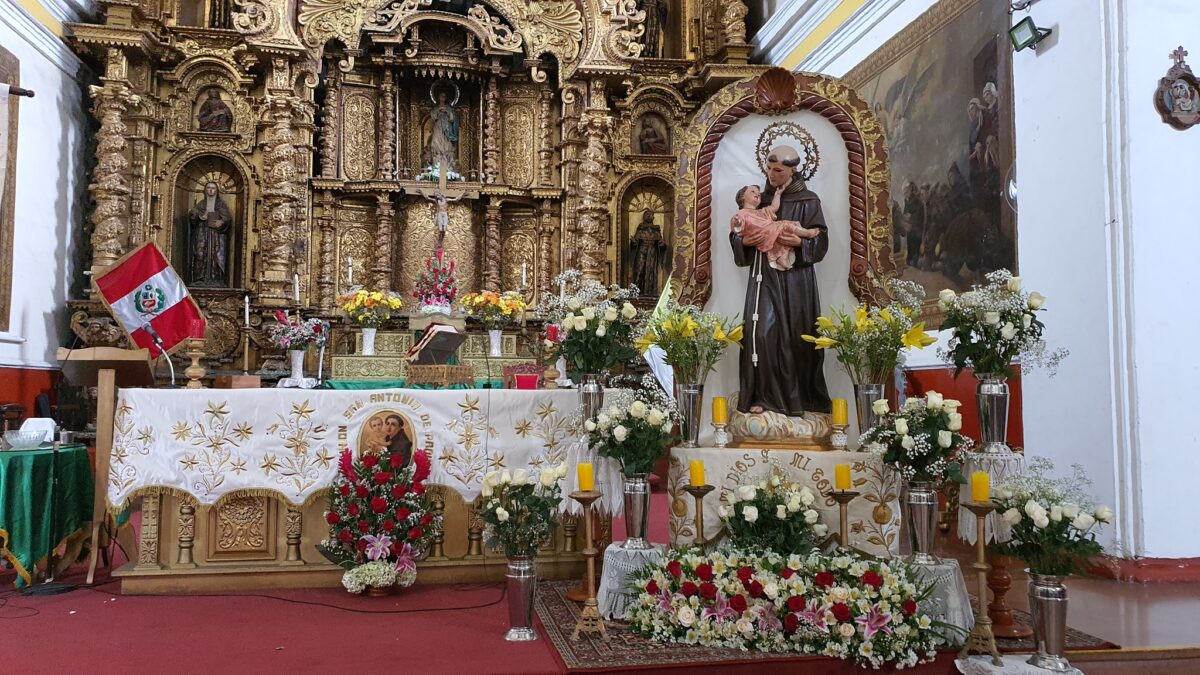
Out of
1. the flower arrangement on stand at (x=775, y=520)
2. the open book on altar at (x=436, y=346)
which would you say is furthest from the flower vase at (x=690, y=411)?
the open book on altar at (x=436, y=346)

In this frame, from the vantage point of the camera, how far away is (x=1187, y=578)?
5.55 metres

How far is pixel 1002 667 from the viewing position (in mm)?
3732

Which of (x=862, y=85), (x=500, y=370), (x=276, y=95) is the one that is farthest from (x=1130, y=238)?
(x=276, y=95)

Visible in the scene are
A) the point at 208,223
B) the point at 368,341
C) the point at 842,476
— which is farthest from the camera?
the point at 208,223

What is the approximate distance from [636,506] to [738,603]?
0.82 m

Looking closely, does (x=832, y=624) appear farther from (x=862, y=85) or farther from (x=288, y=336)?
(x=862, y=85)

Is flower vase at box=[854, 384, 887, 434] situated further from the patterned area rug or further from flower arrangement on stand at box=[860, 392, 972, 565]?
the patterned area rug

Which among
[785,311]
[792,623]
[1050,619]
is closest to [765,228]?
[785,311]

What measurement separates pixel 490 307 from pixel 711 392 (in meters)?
2.63

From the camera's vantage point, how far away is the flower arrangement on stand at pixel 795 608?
390 centimetres

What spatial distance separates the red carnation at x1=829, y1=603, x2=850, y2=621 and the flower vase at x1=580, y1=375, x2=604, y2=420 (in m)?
1.81

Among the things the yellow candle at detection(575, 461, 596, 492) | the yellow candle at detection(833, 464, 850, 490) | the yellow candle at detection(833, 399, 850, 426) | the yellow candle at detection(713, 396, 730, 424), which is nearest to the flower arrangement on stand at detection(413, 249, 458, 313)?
the yellow candle at detection(713, 396, 730, 424)

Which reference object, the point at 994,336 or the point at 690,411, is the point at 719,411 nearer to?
the point at 690,411

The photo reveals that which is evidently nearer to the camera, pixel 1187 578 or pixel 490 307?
pixel 1187 578
